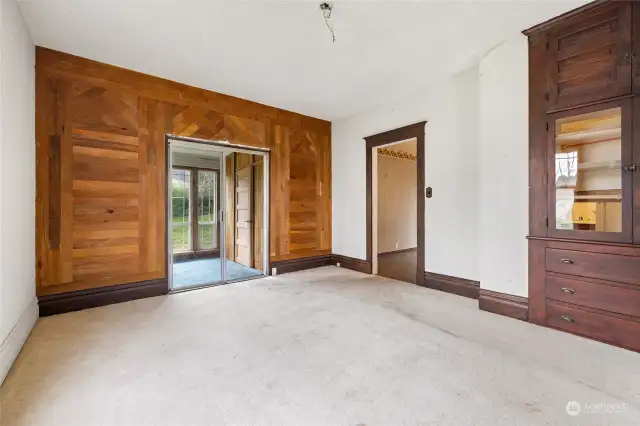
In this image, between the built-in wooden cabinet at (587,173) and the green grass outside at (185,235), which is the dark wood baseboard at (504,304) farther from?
the green grass outside at (185,235)

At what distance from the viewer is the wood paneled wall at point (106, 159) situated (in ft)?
10.6

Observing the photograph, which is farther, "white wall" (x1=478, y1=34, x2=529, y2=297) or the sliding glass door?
the sliding glass door

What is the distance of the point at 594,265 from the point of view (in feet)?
8.46

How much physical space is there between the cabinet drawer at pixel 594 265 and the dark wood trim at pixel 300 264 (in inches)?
146

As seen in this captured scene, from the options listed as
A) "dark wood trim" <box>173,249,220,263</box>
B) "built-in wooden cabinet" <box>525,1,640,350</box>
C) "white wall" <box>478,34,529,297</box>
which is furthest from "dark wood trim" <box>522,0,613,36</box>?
"dark wood trim" <box>173,249,220,263</box>

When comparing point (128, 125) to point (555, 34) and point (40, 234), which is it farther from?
point (555, 34)

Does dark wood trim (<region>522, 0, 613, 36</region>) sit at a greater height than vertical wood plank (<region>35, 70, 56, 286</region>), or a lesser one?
greater

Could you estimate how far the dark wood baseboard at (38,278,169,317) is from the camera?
10.5ft

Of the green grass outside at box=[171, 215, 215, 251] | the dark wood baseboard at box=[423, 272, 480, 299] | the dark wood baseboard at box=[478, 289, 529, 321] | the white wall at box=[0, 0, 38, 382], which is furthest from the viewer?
the green grass outside at box=[171, 215, 215, 251]

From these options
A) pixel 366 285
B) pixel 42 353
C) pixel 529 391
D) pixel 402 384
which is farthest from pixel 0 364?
pixel 366 285

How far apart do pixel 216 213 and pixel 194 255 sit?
60.1 inches

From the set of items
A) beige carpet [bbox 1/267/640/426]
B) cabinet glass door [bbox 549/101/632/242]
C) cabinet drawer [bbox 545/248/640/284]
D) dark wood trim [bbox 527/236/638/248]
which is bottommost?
beige carpet [bbox 1/267/640/426]

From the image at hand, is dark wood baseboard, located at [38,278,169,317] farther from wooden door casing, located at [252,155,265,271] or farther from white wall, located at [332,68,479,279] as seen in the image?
white wall, located at [332,68,479,279]

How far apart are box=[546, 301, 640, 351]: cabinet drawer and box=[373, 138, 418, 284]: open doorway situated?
11.0 feet
